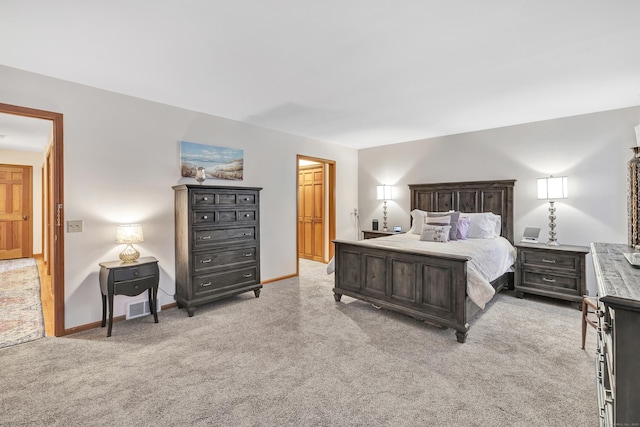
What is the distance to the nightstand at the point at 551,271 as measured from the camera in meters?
3.68

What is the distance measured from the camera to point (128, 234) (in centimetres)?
312

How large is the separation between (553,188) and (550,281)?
125 centimetres

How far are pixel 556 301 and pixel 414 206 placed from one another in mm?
2489

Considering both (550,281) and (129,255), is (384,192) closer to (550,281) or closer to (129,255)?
(550,281)

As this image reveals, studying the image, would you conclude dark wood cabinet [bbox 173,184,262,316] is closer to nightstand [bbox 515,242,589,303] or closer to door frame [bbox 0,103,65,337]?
door frame [bbox 0,103,65,337]

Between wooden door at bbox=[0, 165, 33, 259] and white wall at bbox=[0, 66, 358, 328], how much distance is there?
5374 mm

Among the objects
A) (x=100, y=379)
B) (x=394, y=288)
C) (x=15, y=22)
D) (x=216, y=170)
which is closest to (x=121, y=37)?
(x=15, y=22)

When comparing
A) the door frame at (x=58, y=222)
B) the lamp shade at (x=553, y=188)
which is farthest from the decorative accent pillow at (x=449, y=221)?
the door frame at (x=58, y=222)

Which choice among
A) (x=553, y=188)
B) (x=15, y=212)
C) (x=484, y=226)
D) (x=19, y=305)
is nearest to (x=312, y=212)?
(x=484, y=226)

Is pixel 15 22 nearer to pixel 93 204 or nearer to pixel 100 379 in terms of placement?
pixel 93 204

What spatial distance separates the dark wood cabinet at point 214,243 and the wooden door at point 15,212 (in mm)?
5568

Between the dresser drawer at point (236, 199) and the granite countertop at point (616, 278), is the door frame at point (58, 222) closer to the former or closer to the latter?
the dresser drawer at point (236, 199)

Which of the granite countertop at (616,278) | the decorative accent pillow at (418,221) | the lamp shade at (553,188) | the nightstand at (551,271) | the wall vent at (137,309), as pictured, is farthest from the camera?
the decorative accent pillow at (418,221)

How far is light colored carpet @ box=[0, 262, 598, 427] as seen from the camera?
5.98 feet
